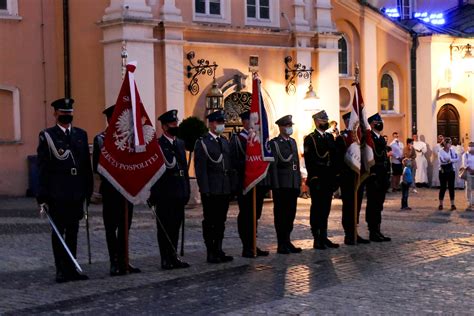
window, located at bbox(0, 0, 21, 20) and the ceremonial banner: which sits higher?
window, located at bbox(0, 0, 21, 20)

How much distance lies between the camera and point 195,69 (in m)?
22.9

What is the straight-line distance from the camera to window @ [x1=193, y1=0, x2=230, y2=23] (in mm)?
23189

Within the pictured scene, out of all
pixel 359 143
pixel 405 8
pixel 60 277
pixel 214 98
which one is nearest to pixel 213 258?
pixel 60 277

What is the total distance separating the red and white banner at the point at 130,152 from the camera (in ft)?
36.8

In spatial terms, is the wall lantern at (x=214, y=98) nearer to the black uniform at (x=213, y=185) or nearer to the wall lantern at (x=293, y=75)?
the wall lantern at (x=293, y=75)

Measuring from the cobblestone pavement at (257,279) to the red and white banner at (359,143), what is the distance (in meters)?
1.24

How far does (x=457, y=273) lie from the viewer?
1138 centimetres

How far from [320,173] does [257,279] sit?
10.1 feet

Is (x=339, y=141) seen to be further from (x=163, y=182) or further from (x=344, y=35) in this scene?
(x=344, y=35)

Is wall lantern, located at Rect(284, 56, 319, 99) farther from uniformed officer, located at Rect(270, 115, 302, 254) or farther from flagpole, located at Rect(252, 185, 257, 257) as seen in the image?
flagpole, located at Rect(252, 185, 257, 257)

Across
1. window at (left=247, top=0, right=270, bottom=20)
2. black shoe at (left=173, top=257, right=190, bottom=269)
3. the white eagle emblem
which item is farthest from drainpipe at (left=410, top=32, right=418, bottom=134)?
the white eagle emblem

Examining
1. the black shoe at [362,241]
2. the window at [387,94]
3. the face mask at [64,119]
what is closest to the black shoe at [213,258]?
the face mask at [64,119]

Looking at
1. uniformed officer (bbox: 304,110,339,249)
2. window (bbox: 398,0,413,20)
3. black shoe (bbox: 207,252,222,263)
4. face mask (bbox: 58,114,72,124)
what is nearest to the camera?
face mask (bbox: 58,114,72,124)

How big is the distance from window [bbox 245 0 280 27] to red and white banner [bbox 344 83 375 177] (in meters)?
10.2
